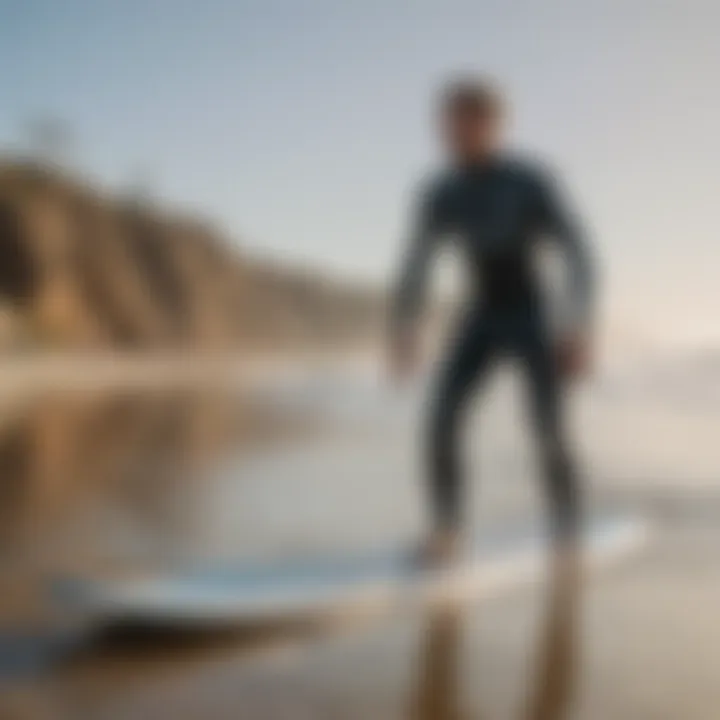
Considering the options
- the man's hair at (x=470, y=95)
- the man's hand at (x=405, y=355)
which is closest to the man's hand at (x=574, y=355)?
the man's hand at (x=405, y=355)

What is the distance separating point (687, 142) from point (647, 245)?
16 centimetres

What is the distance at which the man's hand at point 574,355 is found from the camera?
1379 millimetres

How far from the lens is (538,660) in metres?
1.20

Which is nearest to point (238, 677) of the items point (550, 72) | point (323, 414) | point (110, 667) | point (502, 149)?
point (110, 667)

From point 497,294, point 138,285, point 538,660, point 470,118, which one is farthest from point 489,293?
point 138,285

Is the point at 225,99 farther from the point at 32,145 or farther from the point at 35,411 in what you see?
the point at 35,411

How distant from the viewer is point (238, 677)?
3.73ft

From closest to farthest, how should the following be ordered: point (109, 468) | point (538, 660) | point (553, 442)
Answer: point (538, 660) < point (553, 442) < point (109, 468)

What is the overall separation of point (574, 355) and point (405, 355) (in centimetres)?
21

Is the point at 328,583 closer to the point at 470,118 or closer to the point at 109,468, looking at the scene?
the point at 109,468

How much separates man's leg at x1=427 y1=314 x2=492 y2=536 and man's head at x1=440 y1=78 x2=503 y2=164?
0.23 m

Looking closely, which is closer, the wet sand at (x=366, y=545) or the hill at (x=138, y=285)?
the wet sand at (x=366, y=545)

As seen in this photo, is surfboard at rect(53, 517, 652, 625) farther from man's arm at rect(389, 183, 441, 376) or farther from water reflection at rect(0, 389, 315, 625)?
man's arm at rect(389, 183, 441, 376)

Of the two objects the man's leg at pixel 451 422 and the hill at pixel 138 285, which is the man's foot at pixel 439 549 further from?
the hill at pixel 138 285
